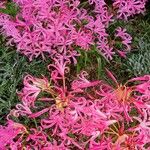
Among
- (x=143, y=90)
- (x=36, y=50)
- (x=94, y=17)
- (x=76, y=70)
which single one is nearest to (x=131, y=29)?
(x=94, y=17)

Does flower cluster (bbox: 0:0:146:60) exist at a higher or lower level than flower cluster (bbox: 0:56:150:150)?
higher

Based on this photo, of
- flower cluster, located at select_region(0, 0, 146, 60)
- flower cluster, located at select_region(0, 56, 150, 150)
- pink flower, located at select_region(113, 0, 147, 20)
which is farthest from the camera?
pink flower, located at select_region(113, 0, 147, 20)

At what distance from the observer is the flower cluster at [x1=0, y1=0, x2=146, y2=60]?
2598 mm

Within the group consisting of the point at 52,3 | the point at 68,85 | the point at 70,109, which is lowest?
the point at 68,85

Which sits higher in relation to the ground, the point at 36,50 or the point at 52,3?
the point at 52,3

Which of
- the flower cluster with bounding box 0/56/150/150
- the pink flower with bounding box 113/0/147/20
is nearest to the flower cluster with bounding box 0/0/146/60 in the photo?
the pink flower with bounding box 113/0/147/20

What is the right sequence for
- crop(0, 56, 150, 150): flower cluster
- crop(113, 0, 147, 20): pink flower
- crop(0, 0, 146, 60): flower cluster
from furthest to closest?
crop(113, 0, 147, 20): pink flower
crop(0, 0, 146, 60): flower cluster
crop(0, 56, 150, 150): flower cluster

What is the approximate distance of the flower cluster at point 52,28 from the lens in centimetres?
260

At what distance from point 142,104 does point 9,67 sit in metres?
1.08

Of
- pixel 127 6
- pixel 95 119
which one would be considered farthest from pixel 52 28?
pixel 95 119

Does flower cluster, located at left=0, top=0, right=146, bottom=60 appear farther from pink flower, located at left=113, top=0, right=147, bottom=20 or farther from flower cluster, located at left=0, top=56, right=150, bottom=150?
flower cluster, located at left=0, top=56, right=150, bottom=150

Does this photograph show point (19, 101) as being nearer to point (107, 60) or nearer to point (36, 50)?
point (36, 50)

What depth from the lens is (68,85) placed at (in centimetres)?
276

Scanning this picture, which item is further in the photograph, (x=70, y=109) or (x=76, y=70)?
(x=76, y=70)
